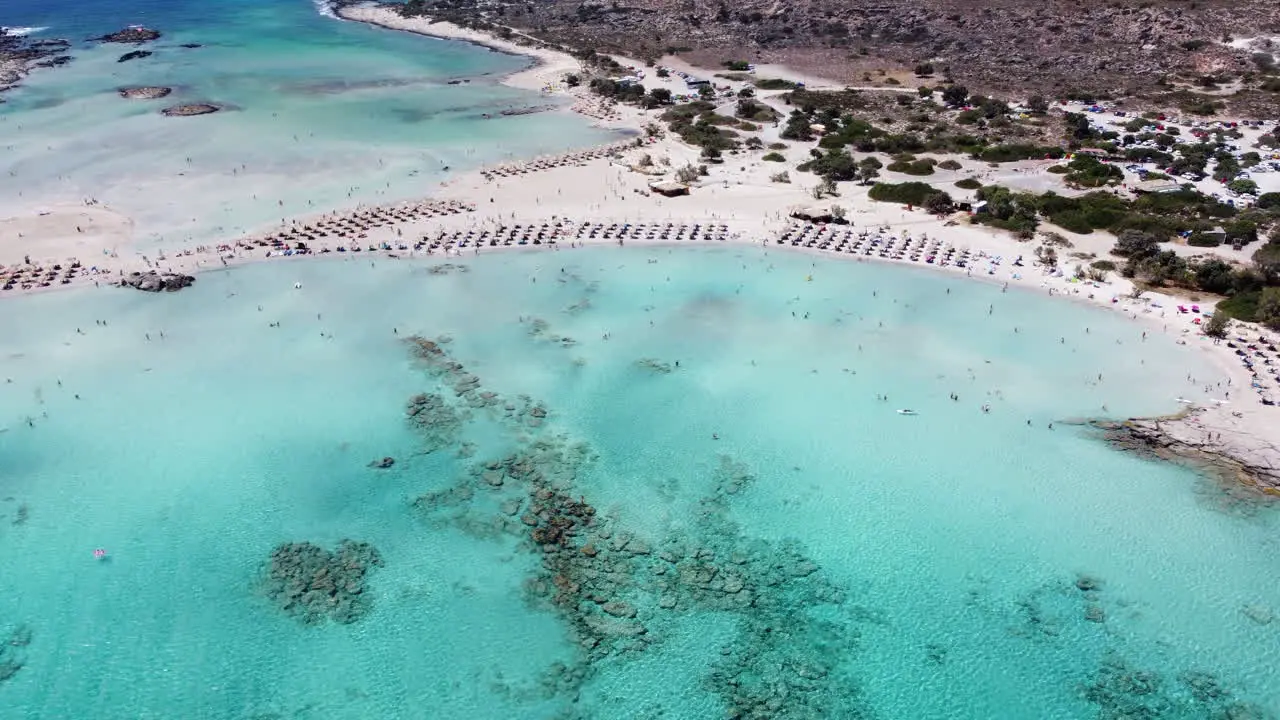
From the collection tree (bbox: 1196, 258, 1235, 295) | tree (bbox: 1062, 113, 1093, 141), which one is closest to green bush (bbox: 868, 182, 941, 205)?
tree (bbox: 1196, 258, 1235, 295)

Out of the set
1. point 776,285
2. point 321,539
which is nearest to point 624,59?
point 776,285

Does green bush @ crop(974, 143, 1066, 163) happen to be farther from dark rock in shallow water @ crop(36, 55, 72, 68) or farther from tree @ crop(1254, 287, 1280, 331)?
dark rock in shallow water @ crop(36, 55, 72, 68)

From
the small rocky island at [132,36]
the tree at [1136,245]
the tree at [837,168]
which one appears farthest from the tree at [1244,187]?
the small rocky island at [132,36]

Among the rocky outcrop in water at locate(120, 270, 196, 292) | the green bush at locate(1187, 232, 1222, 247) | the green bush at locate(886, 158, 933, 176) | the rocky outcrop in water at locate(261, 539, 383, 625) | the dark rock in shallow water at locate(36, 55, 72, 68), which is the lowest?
the dark rock in shallow water at locate(36, 55, 72, 68)

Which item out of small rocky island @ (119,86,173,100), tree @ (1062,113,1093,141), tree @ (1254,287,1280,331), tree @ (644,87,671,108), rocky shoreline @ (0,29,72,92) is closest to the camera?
tree @ (1254,287,1280,331)

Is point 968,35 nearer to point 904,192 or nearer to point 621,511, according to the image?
point 904,192

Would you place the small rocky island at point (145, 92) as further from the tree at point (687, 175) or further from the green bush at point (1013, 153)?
the green bush at point (1013, 153)

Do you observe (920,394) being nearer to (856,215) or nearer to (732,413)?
(732,413)
